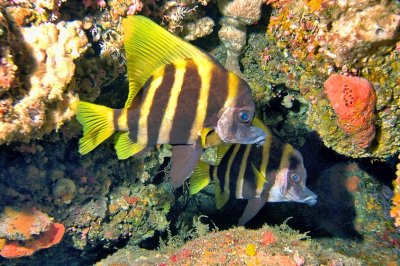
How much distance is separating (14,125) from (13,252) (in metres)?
1.88

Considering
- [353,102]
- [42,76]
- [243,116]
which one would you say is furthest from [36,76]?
[353,102]

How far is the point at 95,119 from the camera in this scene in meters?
2.46

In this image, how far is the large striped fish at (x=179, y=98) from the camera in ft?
7.37

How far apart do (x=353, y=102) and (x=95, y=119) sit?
2.55 m

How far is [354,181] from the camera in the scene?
5422 millimetres

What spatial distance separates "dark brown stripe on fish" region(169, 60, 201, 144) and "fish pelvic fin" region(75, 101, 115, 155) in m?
0.51

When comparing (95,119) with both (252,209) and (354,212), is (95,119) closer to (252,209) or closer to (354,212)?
(252,209)

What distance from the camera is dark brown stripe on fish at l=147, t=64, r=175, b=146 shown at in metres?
2.28

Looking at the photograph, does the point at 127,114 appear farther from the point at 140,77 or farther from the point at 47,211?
the point at 47,211

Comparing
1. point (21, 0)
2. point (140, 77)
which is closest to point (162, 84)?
point (140, 77)

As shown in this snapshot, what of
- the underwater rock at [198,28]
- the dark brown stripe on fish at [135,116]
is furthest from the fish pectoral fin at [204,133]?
the underwater rock at [198,28]

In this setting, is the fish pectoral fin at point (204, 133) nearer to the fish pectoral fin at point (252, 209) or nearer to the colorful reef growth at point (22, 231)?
the fish pectoral fin at point (252, 209)

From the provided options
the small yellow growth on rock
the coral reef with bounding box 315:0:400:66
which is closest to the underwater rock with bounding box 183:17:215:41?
the coral reef with bounding box 315:0:400:66

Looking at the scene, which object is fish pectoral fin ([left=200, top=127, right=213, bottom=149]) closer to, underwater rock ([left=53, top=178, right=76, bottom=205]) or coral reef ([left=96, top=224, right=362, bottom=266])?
coral reef ([left=96, top=224, right=362, bottom=266])
